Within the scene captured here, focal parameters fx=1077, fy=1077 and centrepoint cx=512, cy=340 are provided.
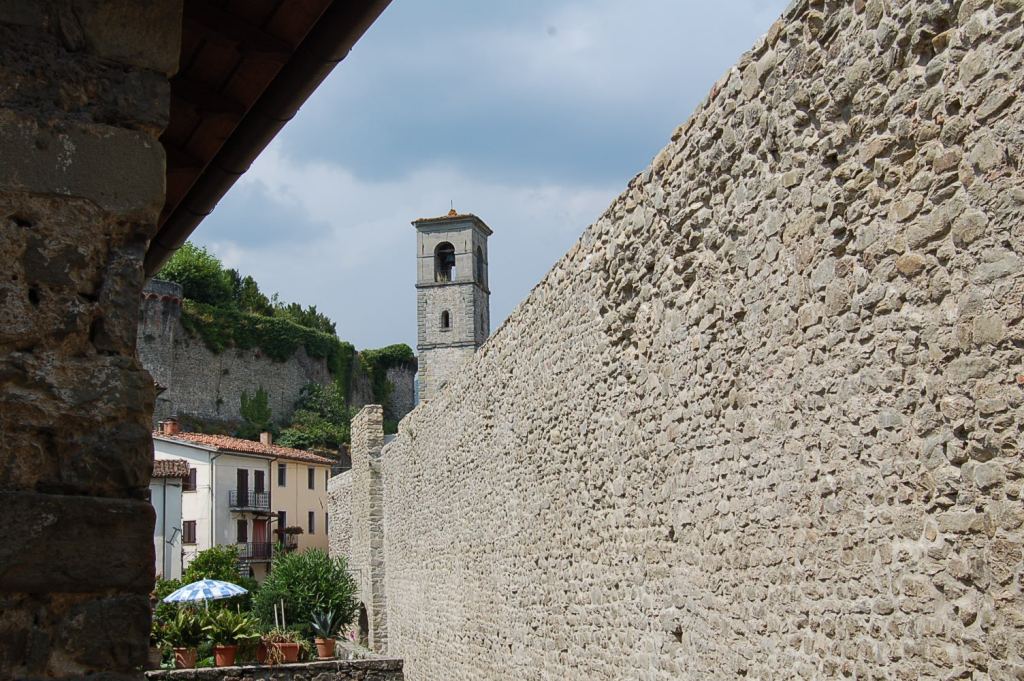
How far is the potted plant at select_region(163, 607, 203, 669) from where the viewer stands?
59.5ft

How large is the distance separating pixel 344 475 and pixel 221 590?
6879mm

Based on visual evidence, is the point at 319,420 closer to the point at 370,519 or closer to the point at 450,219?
the point at 450,219

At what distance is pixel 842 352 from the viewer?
5051mm

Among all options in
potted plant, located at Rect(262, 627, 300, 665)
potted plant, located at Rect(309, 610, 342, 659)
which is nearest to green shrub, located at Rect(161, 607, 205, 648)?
potted plant, located at Rect(262, 627, 300, 665)

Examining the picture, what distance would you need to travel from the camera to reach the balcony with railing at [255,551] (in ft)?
120

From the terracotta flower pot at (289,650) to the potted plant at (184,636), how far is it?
1.45 meters

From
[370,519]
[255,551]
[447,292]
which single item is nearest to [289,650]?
[370,519]

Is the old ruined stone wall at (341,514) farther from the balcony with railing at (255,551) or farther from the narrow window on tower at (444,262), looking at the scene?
the narrow window on tower at (444,262)

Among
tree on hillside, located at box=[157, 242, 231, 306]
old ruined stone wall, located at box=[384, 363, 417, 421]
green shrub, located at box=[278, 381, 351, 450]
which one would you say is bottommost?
green shrub, located at box=[278, 381, 351, 450]

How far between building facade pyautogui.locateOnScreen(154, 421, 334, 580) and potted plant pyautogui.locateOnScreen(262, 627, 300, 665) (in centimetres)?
1465

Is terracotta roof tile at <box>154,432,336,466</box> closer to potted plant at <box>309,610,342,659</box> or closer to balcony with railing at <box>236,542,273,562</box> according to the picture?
balcony with railing at <box>236,542,273,562</box>

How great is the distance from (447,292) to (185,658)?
34.9m

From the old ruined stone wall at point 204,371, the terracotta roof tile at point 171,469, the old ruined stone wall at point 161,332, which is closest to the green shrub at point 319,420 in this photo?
the old ruined stone wall at point 204,371

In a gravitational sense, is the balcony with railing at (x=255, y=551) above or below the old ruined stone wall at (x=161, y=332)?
below
